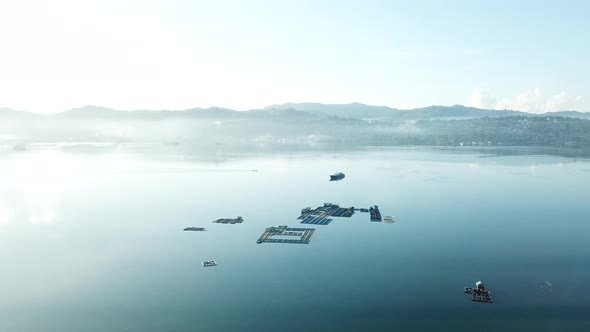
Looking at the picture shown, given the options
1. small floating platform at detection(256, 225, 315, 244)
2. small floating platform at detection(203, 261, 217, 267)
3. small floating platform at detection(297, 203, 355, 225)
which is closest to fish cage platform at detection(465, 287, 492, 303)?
small floating platform at detection(256, 225, 315, 244)

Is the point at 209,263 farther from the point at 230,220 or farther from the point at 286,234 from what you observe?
the point at 230,220

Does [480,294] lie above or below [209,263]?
above

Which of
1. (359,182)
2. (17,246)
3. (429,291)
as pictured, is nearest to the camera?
(429,291)

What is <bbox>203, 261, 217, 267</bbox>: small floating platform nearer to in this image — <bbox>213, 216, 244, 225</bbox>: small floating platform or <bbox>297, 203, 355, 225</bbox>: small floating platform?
<bbox>213, 216, 244, 225</bbox>: small floating platform

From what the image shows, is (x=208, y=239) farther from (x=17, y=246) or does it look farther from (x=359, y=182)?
(x=359, y=182)

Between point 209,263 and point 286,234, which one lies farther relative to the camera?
point 286,234

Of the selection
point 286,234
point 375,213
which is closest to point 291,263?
point 286,234

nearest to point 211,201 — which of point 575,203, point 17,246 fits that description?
point 17,246
